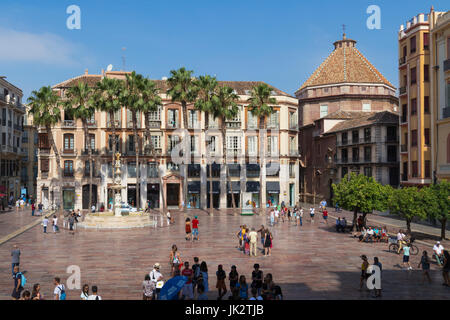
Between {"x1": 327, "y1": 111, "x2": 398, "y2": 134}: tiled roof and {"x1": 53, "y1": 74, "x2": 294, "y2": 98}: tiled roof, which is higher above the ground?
{"x1": 53, "y1": 74, "x2": 294, "y2": 98}: tiled roof

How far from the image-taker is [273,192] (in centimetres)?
5972

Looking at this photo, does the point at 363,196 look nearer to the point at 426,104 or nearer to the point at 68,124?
the point at 426,104

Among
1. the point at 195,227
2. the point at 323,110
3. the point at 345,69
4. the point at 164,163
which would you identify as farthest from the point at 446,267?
the point at 345,69

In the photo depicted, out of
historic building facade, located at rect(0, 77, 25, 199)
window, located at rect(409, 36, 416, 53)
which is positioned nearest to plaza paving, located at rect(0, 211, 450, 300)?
window, located at rect(409, 36, 416, 53)

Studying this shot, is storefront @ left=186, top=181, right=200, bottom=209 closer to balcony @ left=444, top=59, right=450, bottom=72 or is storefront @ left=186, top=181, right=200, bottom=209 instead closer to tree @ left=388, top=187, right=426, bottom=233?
tree @ left=388, top=187, right=426, bottom=233

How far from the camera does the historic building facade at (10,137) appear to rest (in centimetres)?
6297

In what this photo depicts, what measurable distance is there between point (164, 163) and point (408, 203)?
34738 millimetres

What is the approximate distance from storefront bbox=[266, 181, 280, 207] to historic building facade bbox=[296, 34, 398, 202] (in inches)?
355

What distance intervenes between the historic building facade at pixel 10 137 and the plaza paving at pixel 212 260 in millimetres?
30874

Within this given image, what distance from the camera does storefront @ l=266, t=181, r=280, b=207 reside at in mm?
59812
